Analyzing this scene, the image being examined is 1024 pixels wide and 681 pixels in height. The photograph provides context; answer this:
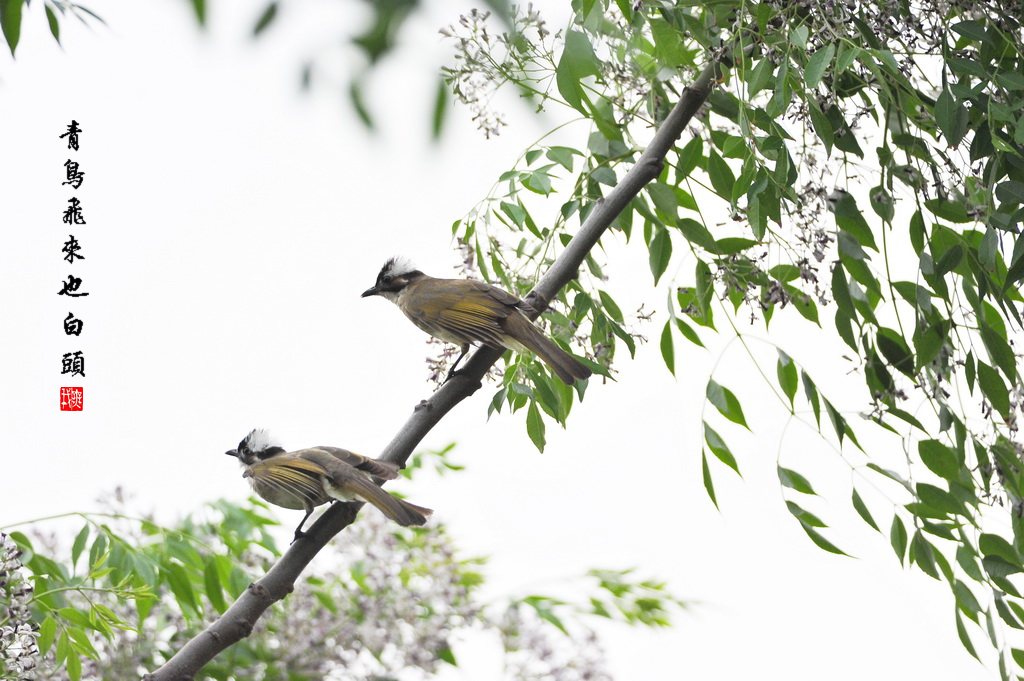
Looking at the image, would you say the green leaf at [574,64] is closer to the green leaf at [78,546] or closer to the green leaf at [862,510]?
the green leaf at [862,510]

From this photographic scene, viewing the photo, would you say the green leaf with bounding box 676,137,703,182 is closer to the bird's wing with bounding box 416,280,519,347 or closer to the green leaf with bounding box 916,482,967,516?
the bird's wing with bounding box 416,280,519,347

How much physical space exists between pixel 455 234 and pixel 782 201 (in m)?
0.54

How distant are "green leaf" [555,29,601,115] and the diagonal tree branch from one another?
21 cm

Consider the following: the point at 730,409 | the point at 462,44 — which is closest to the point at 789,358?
the point at 730,409

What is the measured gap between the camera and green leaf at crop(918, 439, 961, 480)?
Answer: 1.26 metres

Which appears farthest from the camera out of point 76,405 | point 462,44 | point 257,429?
point 76,405

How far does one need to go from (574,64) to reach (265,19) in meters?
0.38

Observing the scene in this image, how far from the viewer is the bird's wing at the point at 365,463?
118cm

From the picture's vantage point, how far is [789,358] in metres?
1.35

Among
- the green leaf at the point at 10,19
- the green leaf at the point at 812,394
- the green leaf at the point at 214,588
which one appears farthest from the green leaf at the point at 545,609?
the green leaf at the point at 10,19

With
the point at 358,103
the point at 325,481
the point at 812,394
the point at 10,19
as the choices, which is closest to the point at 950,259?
the point at 812,394

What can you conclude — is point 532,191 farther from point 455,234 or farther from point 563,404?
point 563,404

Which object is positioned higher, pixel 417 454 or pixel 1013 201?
pixel 417 454

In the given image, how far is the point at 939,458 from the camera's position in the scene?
1.26 meters
